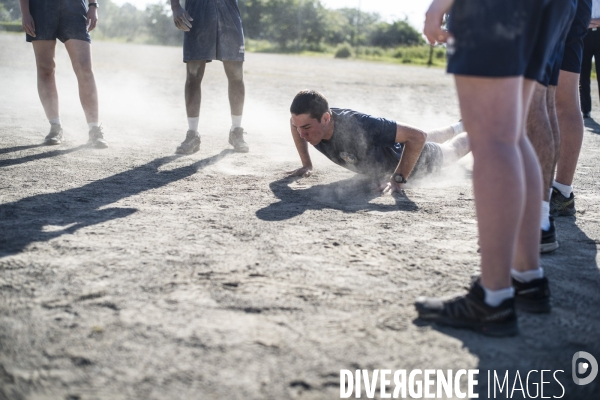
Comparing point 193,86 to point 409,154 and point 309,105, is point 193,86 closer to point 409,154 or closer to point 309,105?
point 309,105

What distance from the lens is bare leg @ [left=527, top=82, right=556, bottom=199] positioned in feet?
8.39

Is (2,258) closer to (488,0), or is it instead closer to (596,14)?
(488,0)

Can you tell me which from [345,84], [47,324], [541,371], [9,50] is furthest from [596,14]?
[9,50]

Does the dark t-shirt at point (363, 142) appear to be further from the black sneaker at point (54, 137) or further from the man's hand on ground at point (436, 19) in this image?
the black sneaker at point (54, 137)

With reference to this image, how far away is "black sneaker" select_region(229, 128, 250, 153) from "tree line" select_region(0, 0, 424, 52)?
37146 mm

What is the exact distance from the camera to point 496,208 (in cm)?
174

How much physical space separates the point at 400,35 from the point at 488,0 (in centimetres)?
5452

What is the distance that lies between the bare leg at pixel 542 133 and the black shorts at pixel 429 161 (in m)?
1.44

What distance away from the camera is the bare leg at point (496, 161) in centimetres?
171

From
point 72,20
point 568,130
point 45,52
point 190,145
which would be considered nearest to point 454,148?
point 568,130

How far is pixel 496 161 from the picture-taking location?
173 cm

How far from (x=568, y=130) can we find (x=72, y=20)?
389cm

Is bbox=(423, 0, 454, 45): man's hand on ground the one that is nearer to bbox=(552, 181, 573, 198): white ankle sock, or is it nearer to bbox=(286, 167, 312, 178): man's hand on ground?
bbox=(552, 181, 573, 198): white ankle sock

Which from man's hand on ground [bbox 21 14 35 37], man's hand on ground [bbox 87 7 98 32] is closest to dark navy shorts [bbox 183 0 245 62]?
man's hand on ground [bbox 87 7 98 32]
